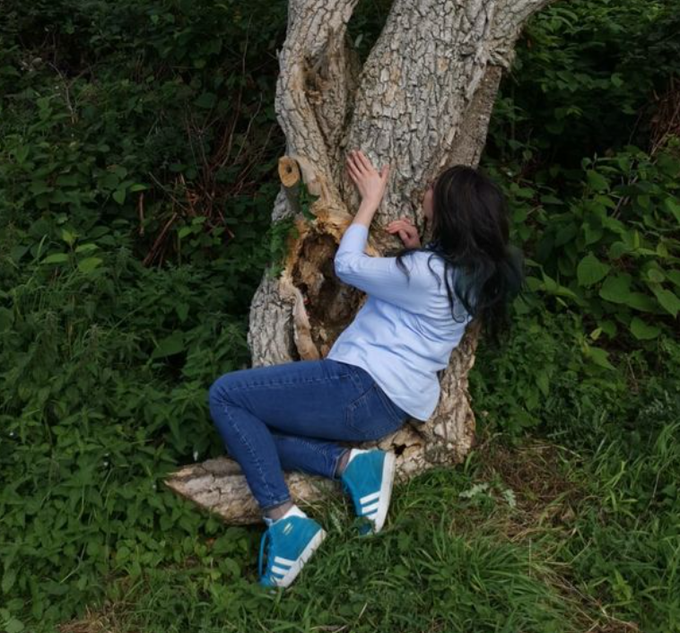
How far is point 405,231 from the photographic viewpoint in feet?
11.5

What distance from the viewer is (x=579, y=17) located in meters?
5.75

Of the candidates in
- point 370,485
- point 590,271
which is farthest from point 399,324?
point 590,271

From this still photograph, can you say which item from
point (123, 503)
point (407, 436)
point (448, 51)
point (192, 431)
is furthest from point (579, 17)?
point (123, 503)

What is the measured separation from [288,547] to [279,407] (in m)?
0.54

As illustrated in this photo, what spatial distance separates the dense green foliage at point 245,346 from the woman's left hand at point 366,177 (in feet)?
1.28

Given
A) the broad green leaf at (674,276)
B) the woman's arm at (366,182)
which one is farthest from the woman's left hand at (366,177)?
the broad green leaf at (674,276)

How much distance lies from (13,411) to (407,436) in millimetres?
1753

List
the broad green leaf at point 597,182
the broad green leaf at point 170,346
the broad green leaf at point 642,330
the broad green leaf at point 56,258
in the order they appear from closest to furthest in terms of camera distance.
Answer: the broad green leaf at point 170,346 → the broad green leaf at point 56,258 → the broad green leaf at point 642,330 → the broad green leaf at point 597,182

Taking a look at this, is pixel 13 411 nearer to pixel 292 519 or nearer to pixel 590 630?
pixel 292 519

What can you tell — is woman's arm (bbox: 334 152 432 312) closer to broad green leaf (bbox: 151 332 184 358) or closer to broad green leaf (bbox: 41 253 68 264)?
broad green leaf (bbox: 151 332 184 358)

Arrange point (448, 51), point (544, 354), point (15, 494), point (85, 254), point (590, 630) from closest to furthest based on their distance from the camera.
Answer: point (590, 630)
point (15, 494)
point (448, 51)
point (544, 354)
point (85, 254)

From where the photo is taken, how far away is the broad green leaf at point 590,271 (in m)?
4.21

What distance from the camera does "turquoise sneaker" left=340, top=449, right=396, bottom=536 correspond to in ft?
10.4

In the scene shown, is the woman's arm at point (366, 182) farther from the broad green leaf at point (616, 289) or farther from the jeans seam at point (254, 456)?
the broad green leaf at point (616, 289)
